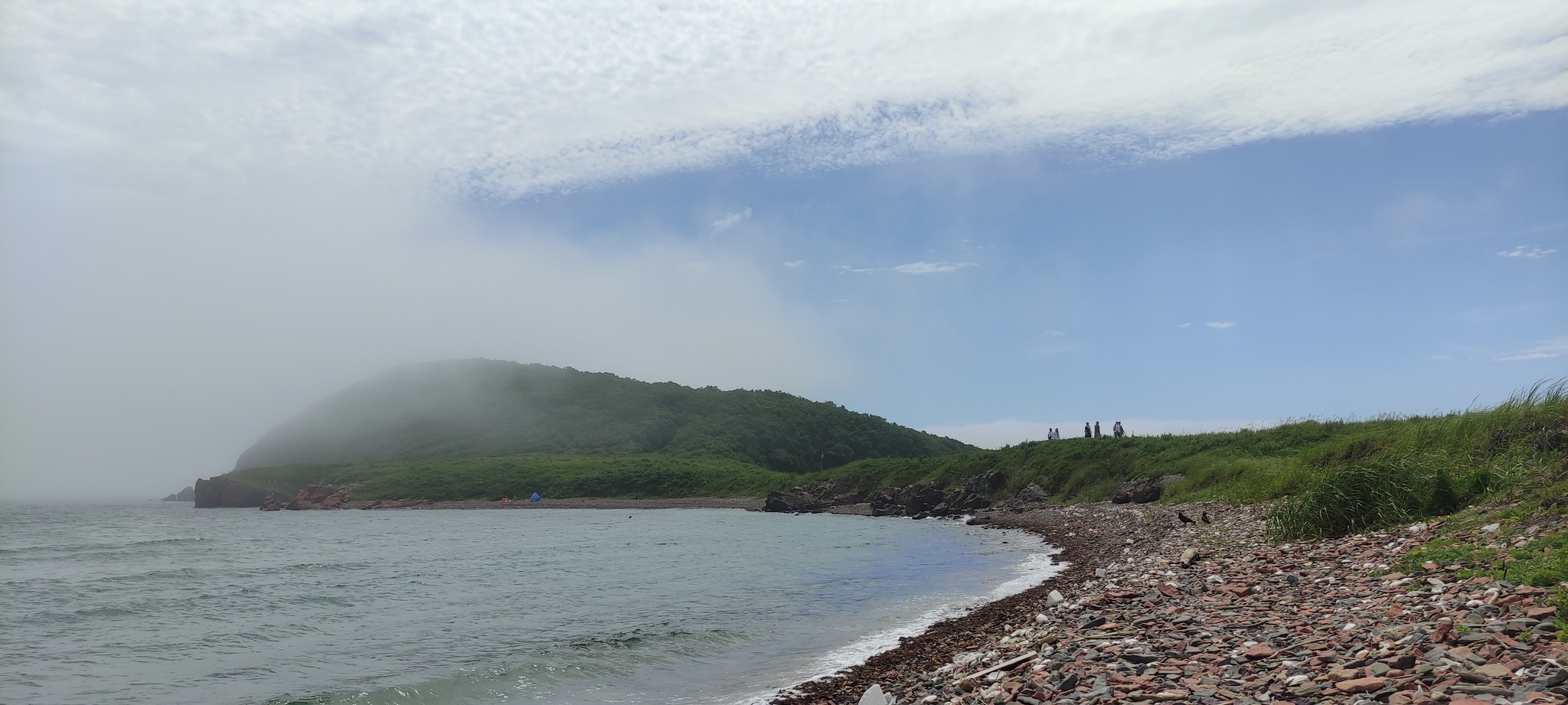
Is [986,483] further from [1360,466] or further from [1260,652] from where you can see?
[1260,652]

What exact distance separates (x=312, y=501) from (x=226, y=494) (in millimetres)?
31861

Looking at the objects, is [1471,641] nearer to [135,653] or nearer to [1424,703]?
[1424,703]

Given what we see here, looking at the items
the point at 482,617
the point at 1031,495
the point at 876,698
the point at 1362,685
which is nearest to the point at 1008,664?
the point at 876,698

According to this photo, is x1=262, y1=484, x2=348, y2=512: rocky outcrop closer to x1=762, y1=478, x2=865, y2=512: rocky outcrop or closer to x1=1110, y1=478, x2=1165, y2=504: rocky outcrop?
x1=762, y1=478, x2=865, y2=512: rocky outcrop

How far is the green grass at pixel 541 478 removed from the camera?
137m

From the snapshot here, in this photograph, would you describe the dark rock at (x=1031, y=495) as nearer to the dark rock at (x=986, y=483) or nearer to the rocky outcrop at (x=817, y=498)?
the dark rock at (x=986, y=483)

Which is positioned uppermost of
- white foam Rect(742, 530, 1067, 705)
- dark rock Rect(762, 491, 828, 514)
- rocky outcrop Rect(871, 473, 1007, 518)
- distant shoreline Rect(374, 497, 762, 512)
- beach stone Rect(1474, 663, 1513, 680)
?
beach stone Rect(1474, 663, 1513, 680)

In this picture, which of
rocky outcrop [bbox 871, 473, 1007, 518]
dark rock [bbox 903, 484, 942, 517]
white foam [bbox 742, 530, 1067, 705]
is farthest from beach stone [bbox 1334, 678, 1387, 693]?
dark rock [bbox 903, 484, 942, 517]

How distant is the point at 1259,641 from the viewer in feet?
28.8

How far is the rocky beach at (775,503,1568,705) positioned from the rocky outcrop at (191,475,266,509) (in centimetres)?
18491

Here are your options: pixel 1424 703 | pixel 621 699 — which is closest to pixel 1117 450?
pixel 621 699

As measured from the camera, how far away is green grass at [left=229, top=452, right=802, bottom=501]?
137 m

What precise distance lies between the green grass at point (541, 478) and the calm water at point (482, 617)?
8595 cm

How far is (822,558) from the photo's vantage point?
117 ft
